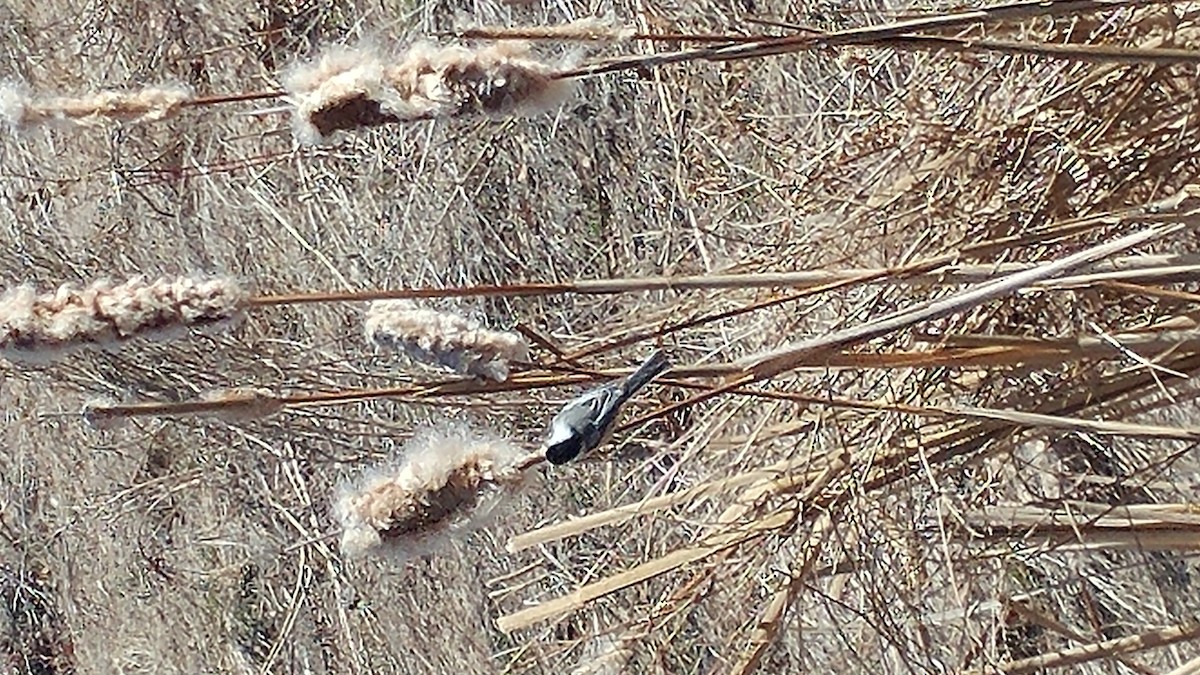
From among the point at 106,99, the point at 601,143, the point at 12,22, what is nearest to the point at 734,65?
the point at 601,143

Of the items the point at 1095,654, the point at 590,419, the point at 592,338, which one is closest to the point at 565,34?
the point at 590,419

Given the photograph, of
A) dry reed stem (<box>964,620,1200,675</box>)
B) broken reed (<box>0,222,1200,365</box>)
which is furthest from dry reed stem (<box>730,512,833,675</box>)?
broken reed (<box>0,222,1200,365</box>)

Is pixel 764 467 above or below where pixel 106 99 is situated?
below

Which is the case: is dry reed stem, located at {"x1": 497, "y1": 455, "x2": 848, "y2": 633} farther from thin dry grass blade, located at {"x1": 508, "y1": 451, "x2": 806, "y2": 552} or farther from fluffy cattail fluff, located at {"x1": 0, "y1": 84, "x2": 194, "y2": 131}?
fluffy cattail fluff, located at {"x1": 0, "y1": 84, "x2": 194, "y2": 131}

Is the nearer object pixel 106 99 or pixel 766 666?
pixel 106 99

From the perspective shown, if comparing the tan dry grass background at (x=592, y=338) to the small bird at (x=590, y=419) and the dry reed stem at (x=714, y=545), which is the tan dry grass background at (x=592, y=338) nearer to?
the dry reed stem at (x=714, y=545)

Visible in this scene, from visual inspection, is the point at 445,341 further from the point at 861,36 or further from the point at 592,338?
the point at 592,338

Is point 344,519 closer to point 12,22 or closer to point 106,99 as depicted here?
point 106,99
